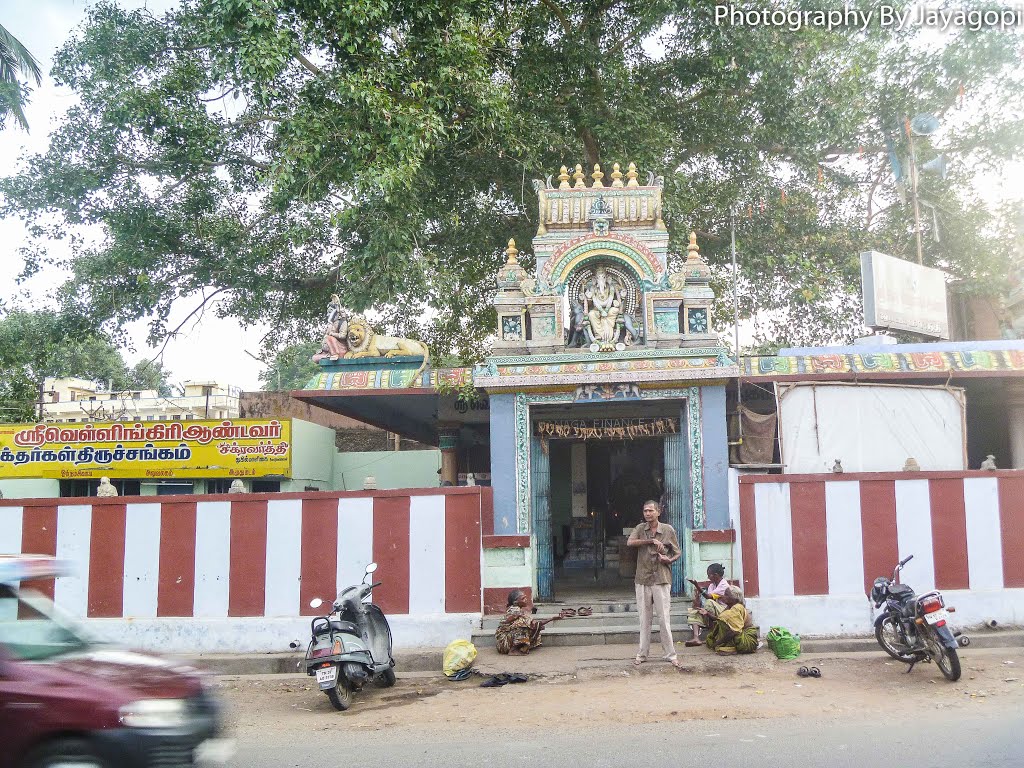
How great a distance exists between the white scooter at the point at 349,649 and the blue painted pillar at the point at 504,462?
2.60 meters

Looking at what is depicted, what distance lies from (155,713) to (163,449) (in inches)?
560

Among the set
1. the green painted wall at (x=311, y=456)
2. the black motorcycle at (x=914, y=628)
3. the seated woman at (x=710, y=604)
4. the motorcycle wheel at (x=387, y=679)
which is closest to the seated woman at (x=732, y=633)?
the seated woman at (x=710, y=604)

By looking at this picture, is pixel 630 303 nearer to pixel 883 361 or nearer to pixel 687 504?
pixel 687 504

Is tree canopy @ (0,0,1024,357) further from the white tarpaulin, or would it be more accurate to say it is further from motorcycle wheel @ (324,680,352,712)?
motorcycle wheel @ (324,680,352,712)

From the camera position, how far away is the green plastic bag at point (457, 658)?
9195mm

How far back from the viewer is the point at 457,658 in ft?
30.2

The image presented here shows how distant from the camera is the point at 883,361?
1320 centimetres

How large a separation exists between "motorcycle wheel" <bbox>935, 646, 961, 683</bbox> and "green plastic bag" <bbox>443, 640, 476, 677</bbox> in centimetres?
459

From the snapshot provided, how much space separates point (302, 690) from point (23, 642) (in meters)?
4.47

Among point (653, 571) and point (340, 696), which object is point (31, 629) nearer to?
point (340, 696)

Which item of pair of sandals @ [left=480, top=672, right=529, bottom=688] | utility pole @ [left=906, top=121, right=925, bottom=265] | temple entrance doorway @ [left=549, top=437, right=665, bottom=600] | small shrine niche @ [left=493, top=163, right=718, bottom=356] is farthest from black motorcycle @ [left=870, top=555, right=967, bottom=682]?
utility pole @ [left=906, top=121, right=925, bottom=265]

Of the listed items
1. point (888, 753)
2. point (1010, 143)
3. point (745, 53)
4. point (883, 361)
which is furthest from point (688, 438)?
point (1010, 143)

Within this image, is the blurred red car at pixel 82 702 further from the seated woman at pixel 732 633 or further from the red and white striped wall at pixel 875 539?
the red and white striped wall at pixel 875 539

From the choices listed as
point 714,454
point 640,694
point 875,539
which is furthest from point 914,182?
point 640,694
